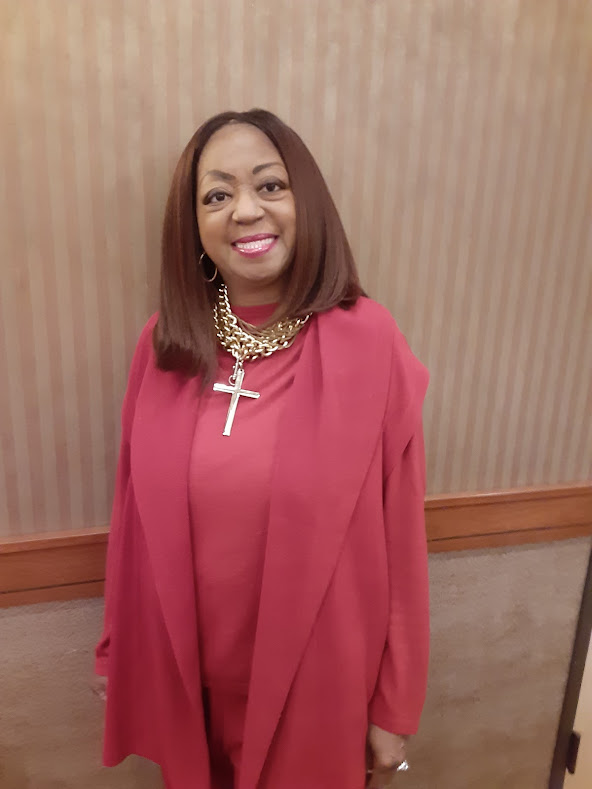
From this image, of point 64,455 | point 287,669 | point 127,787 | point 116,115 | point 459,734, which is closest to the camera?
point 287,669

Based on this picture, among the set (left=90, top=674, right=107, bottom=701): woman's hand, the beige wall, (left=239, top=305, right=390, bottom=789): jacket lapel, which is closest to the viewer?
(left=239, top=305, right=390, bottom=789): jacket lapel

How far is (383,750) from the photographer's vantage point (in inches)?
39.5

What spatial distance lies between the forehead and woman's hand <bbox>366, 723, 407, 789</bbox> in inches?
36.3

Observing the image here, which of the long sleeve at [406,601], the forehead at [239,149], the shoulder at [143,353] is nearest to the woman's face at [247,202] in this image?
the forehead at [239,149]

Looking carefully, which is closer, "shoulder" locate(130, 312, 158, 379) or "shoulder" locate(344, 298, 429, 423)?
"shoulder" locate(344, 298, 429, 423)

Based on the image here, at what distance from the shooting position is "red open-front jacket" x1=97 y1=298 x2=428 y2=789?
90cm

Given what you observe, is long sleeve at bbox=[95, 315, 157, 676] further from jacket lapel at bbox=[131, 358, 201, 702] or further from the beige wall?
the beige wall

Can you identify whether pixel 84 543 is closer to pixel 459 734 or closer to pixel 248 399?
pixel 248 399

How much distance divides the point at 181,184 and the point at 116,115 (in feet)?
0.64

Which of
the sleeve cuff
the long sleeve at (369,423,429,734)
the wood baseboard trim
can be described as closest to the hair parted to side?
the long sleeve at (369,423,429,734)

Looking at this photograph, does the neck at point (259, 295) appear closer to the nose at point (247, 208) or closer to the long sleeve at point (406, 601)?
the nose at point (247, 208)

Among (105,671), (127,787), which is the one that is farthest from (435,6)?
(127,787)

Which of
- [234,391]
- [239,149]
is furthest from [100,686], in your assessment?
[239,149]

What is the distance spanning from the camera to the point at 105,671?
113 cm
